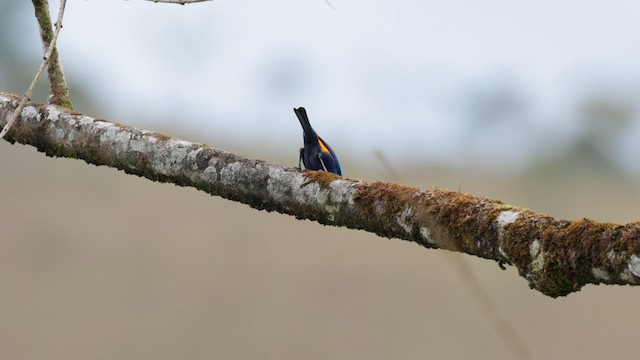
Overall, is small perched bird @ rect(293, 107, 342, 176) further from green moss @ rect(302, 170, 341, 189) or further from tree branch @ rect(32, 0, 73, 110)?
green moss @ rect(302, 170, 341, 189)

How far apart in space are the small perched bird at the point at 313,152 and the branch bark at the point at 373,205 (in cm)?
161

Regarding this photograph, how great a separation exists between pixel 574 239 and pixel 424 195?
77 cm

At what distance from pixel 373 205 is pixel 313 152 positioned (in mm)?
2269

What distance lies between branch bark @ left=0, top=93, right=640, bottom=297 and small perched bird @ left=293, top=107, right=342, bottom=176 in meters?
1.61

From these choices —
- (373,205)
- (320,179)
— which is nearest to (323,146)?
(320,179)

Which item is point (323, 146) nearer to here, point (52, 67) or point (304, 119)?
point (304, 119)

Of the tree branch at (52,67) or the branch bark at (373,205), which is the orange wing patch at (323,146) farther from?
the branch bark at (373,205)

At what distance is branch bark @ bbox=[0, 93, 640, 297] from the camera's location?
7.87ft

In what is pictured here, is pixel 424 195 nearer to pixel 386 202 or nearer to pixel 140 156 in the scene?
pixel 386 202

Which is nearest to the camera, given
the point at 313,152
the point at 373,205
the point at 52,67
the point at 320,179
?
the point at 373,205

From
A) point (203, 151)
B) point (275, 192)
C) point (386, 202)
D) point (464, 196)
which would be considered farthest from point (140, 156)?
point (464, 196)

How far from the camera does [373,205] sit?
10.3ft

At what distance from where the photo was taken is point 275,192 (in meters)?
3.42

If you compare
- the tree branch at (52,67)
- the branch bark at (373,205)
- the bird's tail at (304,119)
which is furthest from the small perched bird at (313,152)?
the branch bark at (373,205)
